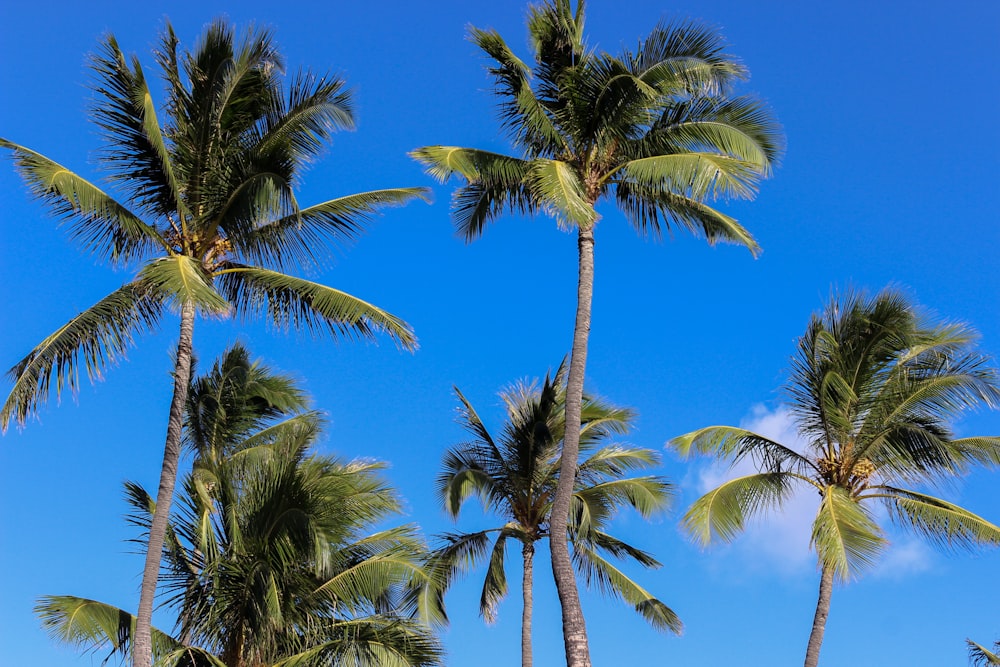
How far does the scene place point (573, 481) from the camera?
16.8 meters

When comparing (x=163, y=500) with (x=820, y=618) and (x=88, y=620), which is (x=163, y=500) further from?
(x=820, y=618)

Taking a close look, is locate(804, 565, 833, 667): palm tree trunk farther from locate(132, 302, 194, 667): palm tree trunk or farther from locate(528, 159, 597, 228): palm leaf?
locate(132, 302, 194, 667): palm tree trunk

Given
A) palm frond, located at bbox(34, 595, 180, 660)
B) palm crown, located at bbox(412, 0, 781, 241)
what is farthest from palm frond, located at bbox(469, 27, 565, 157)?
palm frond, located at bbox(34, 595, 180, 660)

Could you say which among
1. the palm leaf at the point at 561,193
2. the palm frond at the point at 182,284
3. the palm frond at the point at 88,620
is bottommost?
the palm frond at the point at 88,620

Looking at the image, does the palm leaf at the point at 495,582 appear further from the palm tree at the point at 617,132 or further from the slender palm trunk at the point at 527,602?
the palm tree at the point at 617,132

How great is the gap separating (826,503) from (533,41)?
28.0 ft

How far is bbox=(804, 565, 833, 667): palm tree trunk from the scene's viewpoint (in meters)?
17.6

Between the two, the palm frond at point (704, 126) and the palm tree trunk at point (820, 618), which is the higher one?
the palm frond at point (704, 126)

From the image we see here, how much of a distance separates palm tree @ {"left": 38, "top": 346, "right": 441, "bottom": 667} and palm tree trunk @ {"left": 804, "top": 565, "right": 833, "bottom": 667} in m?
5.99

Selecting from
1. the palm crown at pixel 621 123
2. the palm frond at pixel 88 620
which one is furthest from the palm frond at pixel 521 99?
the palm frond at pixel 88 620

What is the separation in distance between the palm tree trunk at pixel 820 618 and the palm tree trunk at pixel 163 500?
989 centimetres

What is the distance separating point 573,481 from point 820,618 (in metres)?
4.67

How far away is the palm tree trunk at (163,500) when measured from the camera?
1375 centimetres

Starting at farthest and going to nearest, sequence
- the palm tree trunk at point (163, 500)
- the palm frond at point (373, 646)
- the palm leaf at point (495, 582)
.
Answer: the palm leaf at point (495, 582)
the palm frond at point (373, 646)
the palm tree trunk at point (163, 500)
